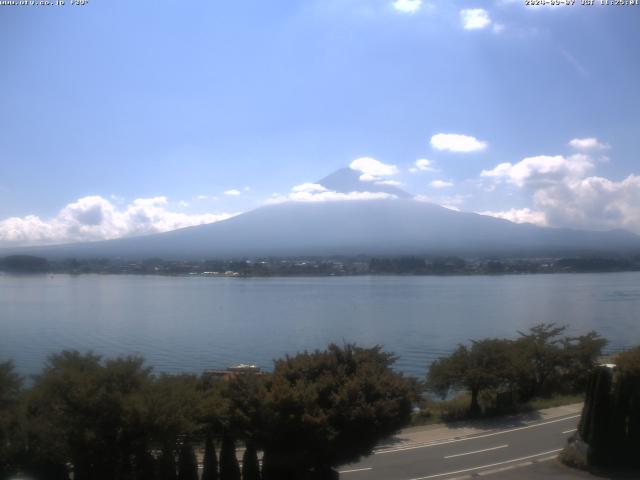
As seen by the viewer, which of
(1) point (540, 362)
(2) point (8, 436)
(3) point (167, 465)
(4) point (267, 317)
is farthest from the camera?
(4) point (267, 317)

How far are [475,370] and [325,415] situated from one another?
7.55 metres

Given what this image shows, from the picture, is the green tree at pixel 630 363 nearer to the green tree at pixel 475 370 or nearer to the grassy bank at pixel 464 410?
the grassy bank at pixel 464 410

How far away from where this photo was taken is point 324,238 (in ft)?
407

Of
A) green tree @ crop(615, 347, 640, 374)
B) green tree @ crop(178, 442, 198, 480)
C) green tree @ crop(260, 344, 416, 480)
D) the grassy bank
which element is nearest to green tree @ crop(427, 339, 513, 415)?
the grassy bank

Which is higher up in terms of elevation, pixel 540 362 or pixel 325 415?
pixel 325 415

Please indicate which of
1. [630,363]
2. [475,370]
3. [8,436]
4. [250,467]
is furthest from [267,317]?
[8,436]

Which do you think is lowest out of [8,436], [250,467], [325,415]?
[250,467]

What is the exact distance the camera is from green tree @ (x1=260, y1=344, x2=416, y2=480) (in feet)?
20.4

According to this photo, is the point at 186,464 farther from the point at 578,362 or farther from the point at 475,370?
the point at 578,362

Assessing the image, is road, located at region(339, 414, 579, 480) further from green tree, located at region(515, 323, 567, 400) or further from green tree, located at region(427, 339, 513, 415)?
green tree, located at region(515, 323, 567, 400)

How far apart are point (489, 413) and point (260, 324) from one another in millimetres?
19329

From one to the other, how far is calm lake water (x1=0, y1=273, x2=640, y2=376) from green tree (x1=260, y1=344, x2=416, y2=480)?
13.2m

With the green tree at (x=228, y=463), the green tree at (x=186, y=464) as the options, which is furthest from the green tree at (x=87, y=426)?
the green tree at (x=228, y=463)

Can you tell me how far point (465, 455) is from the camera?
8.81 metres
